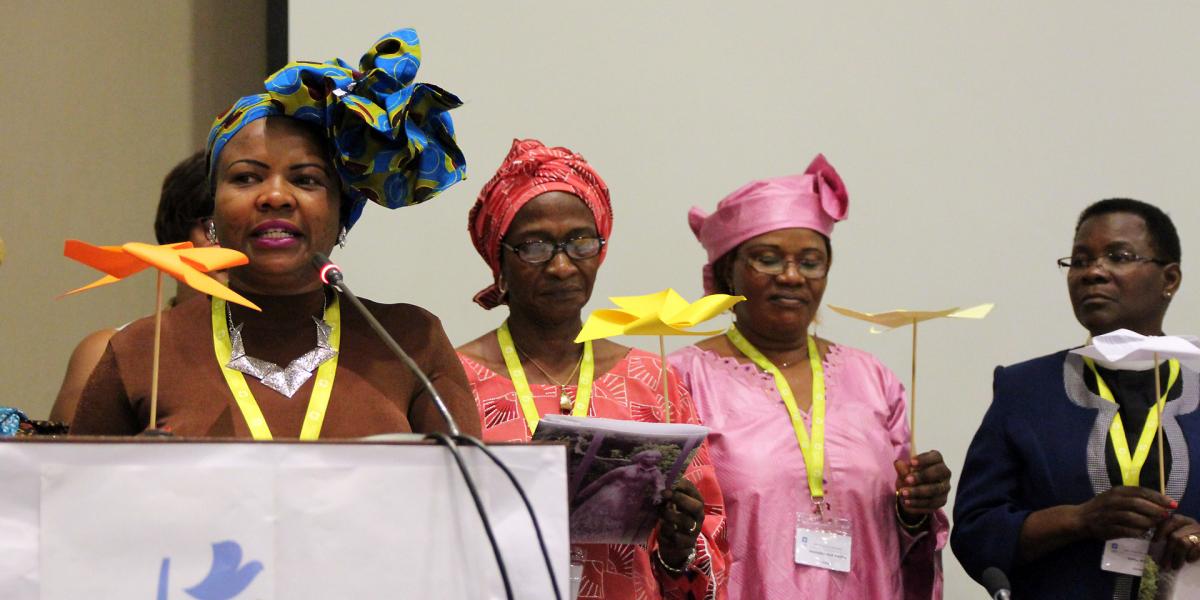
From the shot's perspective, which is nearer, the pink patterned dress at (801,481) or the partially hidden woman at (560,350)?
the partially hidden woman at (560,350)

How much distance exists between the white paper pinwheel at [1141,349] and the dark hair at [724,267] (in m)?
0.74

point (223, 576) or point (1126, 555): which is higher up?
point (223, 576)

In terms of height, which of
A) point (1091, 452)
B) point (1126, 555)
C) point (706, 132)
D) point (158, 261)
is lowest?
point (1126, 555)

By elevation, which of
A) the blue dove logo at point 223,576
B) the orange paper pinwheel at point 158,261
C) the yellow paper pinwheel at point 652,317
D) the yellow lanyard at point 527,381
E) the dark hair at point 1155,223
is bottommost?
the blue dove logo at point 223,576

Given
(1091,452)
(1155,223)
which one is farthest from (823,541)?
(1155,223)

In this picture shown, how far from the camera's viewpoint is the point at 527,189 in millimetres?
2719

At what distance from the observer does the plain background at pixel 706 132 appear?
3.77 m

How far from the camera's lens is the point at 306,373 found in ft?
6.15

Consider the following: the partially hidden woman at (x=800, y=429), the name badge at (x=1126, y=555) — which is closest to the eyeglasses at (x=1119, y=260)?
the partially hidden woman at (x=800, y=429)

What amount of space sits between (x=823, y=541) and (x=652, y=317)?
3.34 feet

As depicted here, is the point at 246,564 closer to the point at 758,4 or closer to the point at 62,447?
the point at 62,447

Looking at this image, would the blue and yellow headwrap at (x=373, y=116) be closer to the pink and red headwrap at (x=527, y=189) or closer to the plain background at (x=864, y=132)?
the pink and red headwrap at (x=527, y=189)

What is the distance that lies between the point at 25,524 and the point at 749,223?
2.28 meters

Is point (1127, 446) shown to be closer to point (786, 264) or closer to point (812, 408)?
point (812, 408)
